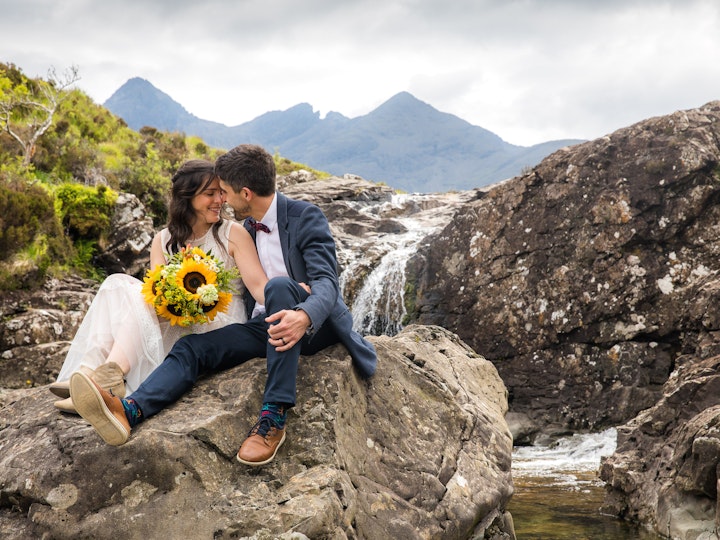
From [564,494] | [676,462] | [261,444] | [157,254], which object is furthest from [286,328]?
[564,494]

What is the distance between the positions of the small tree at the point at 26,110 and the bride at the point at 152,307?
707 inches

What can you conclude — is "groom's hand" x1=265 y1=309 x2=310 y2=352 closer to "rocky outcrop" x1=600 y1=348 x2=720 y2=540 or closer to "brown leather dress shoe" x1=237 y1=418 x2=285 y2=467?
"brown leather dress shoe" x1=237 y1=418 x2=285 y2=467

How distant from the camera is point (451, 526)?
15.3 feet

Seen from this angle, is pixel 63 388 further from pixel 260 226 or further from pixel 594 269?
pixel 594 269

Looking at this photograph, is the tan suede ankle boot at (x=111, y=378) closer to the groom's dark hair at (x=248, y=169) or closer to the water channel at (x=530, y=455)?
the groom's dark hair at (x=248, y=169)

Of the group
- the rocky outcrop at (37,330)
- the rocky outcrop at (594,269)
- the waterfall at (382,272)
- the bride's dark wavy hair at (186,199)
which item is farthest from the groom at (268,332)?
the waterfall at (382,272)

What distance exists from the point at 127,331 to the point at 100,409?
0.97 m

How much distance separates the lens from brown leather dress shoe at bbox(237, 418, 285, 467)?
405 cm

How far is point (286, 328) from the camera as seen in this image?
13.6 feet

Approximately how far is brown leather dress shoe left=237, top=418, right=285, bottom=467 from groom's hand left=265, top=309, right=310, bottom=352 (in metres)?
0.47

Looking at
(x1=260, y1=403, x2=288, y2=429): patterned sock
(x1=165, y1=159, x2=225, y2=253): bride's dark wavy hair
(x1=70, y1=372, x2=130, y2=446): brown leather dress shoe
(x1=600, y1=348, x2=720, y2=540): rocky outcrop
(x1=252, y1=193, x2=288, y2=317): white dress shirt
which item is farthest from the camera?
(x1=600, y1=348, x2=720, y2=540): rocky outcrop

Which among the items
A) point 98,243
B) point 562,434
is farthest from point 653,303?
point 98,243

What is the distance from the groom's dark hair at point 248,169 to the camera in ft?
15.8

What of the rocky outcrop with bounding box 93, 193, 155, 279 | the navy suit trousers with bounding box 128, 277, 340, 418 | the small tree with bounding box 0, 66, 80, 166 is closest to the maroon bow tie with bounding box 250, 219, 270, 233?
the navy suit trousers with bounding box 128, 277, 340, 418
